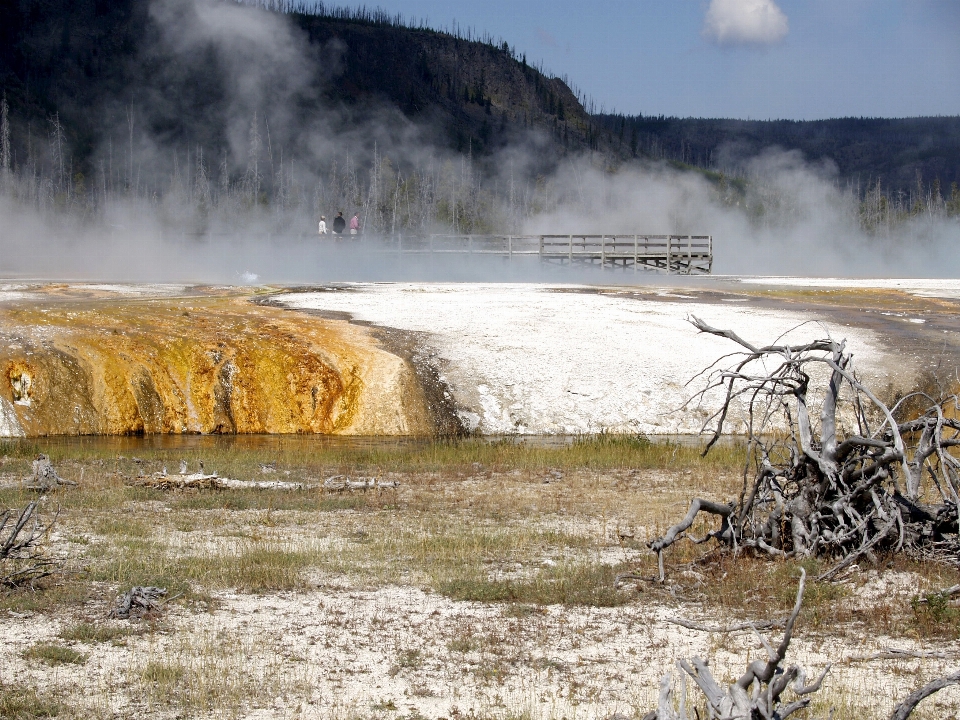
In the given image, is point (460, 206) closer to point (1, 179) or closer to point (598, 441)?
point (1, 179)

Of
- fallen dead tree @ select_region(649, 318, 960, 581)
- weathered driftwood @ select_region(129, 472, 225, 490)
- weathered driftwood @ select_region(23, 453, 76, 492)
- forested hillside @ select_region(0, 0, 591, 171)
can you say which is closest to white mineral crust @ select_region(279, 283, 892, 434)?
weathered driftwood @ select_region(129, 472, 225, 490)

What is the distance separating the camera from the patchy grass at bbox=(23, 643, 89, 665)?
6.96 m

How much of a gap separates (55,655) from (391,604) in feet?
7.93

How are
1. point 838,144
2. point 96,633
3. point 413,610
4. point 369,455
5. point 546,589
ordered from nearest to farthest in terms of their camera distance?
1. point 96,633
2. point 413,610
3. point 546,589
4. point 369,455
5. point 838,144

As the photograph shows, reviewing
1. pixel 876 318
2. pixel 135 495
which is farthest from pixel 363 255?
pixel 135 495

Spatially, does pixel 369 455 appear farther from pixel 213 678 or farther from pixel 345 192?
pixel 345 192

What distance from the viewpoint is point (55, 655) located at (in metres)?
7.02

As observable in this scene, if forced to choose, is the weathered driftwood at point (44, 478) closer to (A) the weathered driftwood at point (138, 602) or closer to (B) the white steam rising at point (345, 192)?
(A) the weathered driftwood at point (138, 602)

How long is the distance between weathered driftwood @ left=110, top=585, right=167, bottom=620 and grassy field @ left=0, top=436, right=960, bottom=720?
0.14m

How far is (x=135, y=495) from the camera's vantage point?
1237 centimetres

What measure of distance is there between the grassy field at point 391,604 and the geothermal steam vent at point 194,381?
5385 mm

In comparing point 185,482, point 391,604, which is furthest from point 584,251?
point 391,604

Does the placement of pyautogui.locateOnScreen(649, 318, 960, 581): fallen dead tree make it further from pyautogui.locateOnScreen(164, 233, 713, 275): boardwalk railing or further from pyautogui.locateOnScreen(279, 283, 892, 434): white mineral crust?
pyautogui.locateOnScreen(164, 233, 713, 275): boardwalk railing

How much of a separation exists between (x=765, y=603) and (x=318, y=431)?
12.1m
